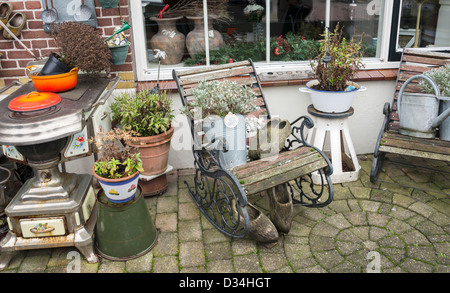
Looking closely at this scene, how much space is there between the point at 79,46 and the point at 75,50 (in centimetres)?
4

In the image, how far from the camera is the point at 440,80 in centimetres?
376

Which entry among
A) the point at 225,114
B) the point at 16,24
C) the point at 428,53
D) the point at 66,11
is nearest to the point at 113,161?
the point at 225,114

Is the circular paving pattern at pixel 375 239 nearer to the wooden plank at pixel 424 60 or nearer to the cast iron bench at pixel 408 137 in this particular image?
the cast iron bench at pixel 408 137

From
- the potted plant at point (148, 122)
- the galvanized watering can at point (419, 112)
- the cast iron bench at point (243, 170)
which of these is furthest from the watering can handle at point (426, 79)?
the potted plant at point (148, 122)

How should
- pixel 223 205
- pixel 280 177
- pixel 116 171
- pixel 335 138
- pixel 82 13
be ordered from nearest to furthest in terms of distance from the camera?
1. pixel 116 171
2. pixel 280 177
3. pixel 223 205
4. pixel 82 13
5. pixel 335 138

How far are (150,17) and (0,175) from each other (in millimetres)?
1950

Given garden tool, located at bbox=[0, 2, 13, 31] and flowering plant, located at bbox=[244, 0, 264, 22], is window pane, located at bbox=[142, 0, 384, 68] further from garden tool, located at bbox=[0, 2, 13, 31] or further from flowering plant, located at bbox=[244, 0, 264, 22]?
garden tool, located at bbox=[0, 2, 13, 31]

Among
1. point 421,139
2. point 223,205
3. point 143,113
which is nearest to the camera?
point 223,205

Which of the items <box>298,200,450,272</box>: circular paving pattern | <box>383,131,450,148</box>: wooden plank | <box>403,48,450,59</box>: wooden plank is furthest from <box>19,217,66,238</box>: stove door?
<box>403,48,450,59</box>: wooden plank

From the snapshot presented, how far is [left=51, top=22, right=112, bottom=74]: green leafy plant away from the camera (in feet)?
10.6

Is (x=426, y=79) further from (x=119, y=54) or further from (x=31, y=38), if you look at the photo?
(x=31, y=38)

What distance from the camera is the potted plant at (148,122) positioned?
349cm

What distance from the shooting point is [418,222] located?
3404 mm

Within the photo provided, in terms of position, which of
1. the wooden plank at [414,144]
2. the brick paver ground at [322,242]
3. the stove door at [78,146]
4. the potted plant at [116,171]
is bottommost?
the brick paver ground at [322,242]
